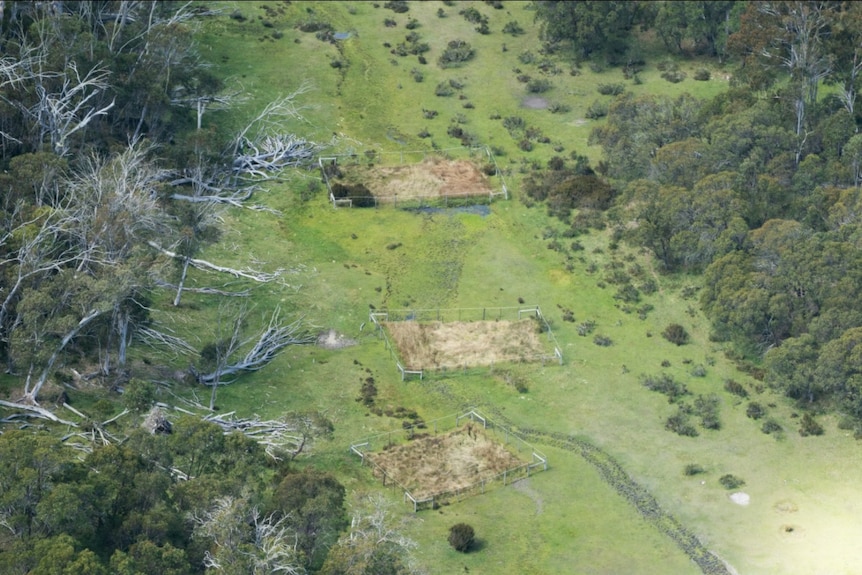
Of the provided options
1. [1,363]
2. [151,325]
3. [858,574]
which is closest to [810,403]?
[858,574]

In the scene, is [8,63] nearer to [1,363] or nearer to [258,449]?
[1,363]

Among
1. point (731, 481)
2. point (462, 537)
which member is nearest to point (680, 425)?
point (731, 481)

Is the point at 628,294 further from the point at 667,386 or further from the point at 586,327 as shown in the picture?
the point at 667,386

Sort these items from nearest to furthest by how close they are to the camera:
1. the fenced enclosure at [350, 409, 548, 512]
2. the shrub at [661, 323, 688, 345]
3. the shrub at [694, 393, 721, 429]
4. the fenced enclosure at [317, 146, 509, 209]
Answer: the fenced enclosure at [350, 409, 548, 512], the shrub at [694, 393, 721, 429], the shrub at [661, 323, 688, 345], the fenced enclosure at [317, 146, 509, 209]

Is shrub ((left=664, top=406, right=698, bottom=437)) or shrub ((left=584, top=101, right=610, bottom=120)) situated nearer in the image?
shrub ((left=664, top=406, right=698, bottom=437))

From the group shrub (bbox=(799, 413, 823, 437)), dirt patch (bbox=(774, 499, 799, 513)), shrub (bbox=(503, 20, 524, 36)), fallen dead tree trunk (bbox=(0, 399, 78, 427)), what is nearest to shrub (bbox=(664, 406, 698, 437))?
shrub (bbox=(799, 413, 823, 437))

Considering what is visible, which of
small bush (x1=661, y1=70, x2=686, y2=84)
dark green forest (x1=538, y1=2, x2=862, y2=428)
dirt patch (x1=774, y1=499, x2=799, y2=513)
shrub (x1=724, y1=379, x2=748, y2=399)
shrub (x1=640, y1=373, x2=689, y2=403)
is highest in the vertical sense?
dark green forest (x1=538, y1=2, x2=862, y2=428)

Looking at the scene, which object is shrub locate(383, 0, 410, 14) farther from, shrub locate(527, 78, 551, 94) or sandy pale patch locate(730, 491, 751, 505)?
sandy pale patch locate(730, 491, 751, 505)
